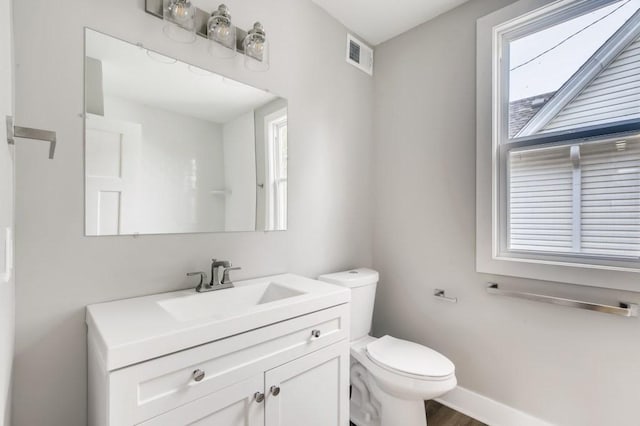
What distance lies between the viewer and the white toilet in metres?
1.38

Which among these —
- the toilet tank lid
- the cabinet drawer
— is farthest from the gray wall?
the cabinet drawer

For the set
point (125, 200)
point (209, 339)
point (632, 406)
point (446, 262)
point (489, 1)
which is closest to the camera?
point (209, 339)

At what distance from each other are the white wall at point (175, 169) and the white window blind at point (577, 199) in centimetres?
160

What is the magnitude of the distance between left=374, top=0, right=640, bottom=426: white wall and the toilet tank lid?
1.00 ft

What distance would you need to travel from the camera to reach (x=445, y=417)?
1725mm

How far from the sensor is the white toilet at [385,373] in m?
1.38

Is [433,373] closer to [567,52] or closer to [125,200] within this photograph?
[125,200]

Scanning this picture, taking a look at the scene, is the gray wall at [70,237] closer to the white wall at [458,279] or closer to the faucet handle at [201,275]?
the faucet handle at [201,275]

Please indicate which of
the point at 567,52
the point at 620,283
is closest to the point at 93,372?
the point at 620,283

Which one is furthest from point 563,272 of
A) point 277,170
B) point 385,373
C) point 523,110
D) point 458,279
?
point 277,170

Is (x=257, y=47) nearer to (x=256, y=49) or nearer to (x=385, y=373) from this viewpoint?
(x=256, y=49)

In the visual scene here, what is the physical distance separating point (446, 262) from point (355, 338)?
729 mm

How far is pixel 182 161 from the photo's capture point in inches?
52.6

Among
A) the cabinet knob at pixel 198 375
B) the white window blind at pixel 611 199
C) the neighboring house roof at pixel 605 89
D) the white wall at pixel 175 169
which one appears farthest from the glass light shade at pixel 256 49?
the white window blind at pixel 611 199
